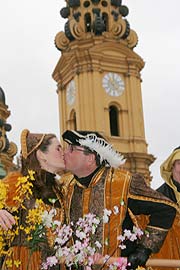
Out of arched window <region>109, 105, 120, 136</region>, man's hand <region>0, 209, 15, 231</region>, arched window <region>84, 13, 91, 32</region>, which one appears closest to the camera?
man's hand <region>0, 209, 15, 231</region>

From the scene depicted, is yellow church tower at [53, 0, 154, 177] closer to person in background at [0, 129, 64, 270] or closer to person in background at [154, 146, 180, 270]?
person in background at [154, 146, 180, 270]

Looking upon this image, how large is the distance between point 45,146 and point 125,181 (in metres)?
0.53

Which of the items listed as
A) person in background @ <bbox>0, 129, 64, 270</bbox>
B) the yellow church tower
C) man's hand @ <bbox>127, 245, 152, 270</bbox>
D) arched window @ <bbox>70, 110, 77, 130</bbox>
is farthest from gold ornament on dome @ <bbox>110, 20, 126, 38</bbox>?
→ man's hand @ <bbox>127, 245, 152, 270</bbox>

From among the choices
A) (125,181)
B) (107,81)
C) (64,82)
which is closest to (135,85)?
(107,81)

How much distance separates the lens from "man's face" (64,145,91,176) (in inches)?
159

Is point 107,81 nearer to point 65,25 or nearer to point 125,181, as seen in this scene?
point 65,25

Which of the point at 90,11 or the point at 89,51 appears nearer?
the point at 89,51

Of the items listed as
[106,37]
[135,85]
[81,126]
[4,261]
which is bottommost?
[4,261]

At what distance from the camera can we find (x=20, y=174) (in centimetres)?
407

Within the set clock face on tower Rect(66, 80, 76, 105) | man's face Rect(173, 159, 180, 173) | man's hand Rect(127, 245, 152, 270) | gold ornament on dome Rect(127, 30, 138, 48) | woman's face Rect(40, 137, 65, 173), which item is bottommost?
man's hand Rect(127, 245, 152, 270)

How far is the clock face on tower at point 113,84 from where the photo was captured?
28.6m

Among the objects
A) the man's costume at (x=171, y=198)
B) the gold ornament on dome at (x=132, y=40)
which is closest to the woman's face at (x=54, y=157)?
the man's costume at (x=171, y=198)

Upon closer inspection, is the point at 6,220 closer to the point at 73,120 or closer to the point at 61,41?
the point at 73,120

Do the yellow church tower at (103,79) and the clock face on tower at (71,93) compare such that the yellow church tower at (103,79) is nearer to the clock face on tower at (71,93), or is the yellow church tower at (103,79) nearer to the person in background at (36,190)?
the clock face on tower at (71,93)
